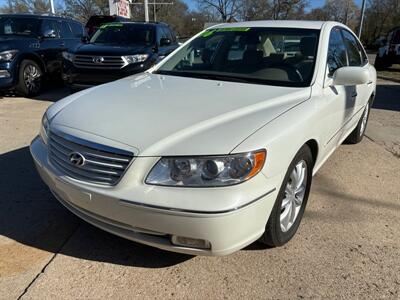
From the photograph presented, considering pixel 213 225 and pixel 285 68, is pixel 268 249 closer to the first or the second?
pixel 213 225

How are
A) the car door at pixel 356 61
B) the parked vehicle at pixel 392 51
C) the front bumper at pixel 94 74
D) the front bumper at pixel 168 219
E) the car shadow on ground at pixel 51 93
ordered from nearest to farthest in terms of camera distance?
the front bumper at pixel 168 219
the car door at pixel 356 61
the front bumper at pixel 94 74
the car shadow on ground at pixel 51 93
the parked vehicle at pixel 392 51

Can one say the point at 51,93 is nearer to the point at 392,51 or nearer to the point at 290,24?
the point at 290,24

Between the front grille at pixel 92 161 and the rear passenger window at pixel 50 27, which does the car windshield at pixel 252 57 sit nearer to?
the front grille at pixel 92 161

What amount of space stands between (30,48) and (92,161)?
6980 millimetres

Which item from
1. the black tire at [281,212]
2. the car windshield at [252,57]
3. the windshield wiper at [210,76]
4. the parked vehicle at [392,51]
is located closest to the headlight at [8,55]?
the car windshield at [252,57]

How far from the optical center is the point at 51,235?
298 cm

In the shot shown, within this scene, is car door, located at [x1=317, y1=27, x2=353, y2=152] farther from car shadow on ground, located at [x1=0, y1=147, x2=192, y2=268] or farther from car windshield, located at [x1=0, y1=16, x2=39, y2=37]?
car windshield, located at [x1=0, y1=16, x2=39, y2=37]

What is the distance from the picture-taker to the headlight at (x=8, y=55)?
758 centimetres

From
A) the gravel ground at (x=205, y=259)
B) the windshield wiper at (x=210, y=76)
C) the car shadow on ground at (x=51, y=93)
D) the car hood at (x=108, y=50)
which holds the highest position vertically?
the windshield wiper at (x=210, y=76)

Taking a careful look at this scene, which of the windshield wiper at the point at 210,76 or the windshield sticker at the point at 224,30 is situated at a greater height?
the windshield sticker at the point at 224,30

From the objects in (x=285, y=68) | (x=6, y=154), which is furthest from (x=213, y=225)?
(x=6, y=154)

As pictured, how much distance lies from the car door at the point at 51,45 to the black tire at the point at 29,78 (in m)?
0.34

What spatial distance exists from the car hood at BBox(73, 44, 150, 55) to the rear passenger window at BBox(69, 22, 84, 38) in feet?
8.27

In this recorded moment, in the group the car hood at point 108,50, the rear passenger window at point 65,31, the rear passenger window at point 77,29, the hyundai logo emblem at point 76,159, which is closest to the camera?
the hyundai logo emblem at point 76,159
